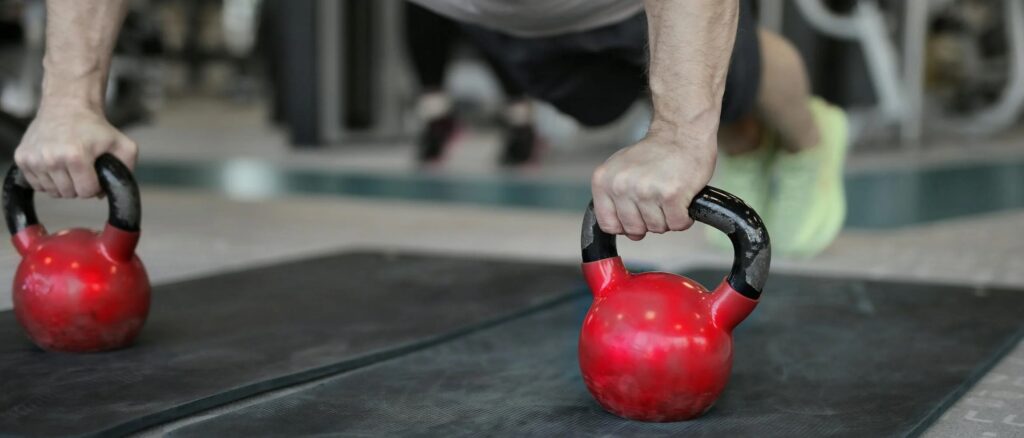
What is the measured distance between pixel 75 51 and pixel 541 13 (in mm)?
536

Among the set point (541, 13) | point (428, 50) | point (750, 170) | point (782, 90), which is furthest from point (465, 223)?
point (428, 50)

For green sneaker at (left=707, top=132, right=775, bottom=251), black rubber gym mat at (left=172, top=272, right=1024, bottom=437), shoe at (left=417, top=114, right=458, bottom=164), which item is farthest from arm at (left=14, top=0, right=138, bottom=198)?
shoe at (left=417, top=114, right=458, bottom=164)

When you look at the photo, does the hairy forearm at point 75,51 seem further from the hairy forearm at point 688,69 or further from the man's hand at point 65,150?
the hairy forearm at point 688,69

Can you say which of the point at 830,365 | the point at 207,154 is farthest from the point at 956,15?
the point at 830,365

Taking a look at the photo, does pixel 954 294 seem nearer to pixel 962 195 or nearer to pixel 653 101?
pixel 653 101

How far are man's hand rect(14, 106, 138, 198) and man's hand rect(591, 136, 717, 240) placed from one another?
52 cm

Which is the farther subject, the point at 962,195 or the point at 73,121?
the point at 962,195

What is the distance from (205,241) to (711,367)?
4.98 ft

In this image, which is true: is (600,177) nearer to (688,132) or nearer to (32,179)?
(688,132)

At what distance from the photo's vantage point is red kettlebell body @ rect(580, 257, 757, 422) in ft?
3.09

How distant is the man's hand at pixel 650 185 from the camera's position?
35.8 inches

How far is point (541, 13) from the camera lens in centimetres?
138

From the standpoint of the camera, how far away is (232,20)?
12500mm

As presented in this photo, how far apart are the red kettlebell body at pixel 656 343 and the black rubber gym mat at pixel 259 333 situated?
0.33 m
